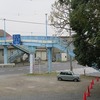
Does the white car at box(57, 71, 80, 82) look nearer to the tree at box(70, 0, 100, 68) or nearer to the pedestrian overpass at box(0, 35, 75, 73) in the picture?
the pedestrian overpass at box(0, 35, 75, 73)

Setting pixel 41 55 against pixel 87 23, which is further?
pixel 41 55

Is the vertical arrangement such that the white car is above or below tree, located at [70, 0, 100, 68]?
below

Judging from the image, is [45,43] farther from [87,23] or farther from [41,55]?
[41,55]

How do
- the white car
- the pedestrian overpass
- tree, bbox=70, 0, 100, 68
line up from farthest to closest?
the pedestrian overpass, the white car, tree, bbox=70, 0, 100, 68

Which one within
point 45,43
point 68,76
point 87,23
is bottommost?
point 68,76

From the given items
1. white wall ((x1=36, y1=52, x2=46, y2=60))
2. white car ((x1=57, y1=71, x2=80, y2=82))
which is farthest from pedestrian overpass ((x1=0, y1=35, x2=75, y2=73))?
white wall ((x1=36, y1=52, x2=46, y2=60))

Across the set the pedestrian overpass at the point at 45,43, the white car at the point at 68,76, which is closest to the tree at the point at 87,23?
the white car at the point at 68,76

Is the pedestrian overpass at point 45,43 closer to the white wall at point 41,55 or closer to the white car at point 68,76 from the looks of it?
the white car at point 68,76

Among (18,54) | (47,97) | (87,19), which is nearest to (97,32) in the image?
(87,19)

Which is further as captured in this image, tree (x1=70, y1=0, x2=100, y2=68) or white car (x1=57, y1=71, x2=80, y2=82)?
white car (x1=57, y1=71, x2=80, y2=82)

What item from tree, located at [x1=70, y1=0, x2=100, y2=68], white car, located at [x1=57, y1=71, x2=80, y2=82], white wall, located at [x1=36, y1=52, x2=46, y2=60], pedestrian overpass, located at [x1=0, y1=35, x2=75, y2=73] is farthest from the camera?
white wall, located at [x1=36, y1=52, x2=46, y2=60]

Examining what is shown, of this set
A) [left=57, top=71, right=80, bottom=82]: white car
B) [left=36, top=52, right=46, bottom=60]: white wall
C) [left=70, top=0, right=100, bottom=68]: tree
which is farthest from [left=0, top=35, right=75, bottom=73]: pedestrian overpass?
[left=36, top=52, right=46, bottom=60]: white wall

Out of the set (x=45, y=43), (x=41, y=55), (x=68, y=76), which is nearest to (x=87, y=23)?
(x=68, y=76)

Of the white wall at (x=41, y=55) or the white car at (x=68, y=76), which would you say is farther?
the white wall at (x=41, y=55)
